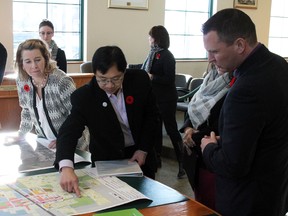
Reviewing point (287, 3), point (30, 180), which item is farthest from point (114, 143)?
point (287, 3)

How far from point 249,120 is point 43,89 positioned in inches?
54.0

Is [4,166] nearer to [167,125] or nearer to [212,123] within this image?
[212,123]

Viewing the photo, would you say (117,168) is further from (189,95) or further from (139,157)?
(189,95)

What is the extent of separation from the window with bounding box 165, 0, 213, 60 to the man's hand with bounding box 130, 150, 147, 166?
5.58 meters

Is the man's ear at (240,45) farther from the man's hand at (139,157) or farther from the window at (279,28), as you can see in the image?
the window at (279,28)

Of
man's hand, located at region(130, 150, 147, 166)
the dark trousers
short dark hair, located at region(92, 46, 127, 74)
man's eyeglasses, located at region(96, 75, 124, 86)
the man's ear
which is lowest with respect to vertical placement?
the dark trousers

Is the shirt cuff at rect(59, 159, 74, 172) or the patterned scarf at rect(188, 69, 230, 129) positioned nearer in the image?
the shirt cuff at rect(59, 159, 74, 172)

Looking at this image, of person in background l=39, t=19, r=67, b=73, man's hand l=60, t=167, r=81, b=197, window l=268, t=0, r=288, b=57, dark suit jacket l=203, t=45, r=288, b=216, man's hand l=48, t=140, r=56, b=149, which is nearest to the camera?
dark suit jacket l=203, t=45, r=288, b=216

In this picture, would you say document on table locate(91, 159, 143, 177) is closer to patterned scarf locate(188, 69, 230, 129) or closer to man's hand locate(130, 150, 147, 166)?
man's hand locate(130, 150, 147, 166)

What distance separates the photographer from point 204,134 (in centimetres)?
206

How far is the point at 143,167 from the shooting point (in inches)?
82.5

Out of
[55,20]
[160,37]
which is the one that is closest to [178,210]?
[160,37]

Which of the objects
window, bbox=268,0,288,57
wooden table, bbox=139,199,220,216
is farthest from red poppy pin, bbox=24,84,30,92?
window, bbox=268,0,288,57

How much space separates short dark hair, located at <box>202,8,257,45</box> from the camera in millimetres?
1412
